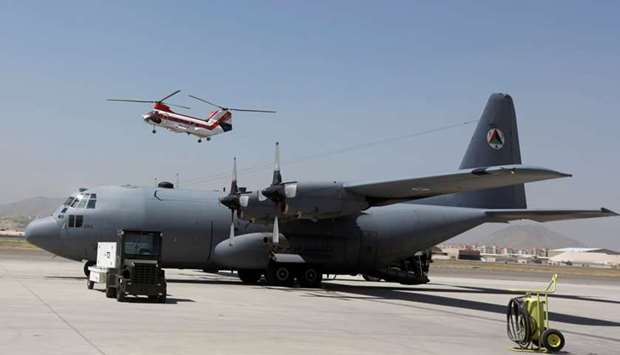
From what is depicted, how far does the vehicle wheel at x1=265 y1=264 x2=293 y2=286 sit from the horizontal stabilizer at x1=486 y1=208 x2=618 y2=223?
9.00m

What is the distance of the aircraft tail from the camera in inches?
1325

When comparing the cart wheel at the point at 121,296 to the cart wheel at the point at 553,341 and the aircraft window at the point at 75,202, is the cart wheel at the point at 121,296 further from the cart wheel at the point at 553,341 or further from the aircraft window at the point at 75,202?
the cart wheel at the point at 553,341

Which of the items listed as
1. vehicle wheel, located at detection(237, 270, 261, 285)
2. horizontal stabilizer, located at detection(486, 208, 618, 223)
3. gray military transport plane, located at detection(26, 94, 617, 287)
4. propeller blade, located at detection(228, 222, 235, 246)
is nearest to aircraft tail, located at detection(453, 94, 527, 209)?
gray military transport plane, located at detection(26, 94, 617, 287)

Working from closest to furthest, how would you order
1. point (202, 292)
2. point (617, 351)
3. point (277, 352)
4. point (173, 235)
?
point (277, 352) → point (617, 351) → point (202, 292) → point (173, 235)

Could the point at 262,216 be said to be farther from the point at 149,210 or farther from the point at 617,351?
the point at 617,351

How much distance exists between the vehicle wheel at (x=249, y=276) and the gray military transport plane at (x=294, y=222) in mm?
55

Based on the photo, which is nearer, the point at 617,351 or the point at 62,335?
the point at 62,335

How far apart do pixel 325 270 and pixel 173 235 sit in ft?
20.6

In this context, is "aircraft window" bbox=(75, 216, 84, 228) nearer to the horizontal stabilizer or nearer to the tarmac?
the tarmac

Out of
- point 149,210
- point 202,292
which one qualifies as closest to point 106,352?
point 202,292

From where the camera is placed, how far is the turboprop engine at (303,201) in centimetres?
2745

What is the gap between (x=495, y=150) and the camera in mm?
33875

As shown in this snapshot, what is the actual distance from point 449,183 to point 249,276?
10.6m

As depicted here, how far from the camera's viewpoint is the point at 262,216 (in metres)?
28.9
